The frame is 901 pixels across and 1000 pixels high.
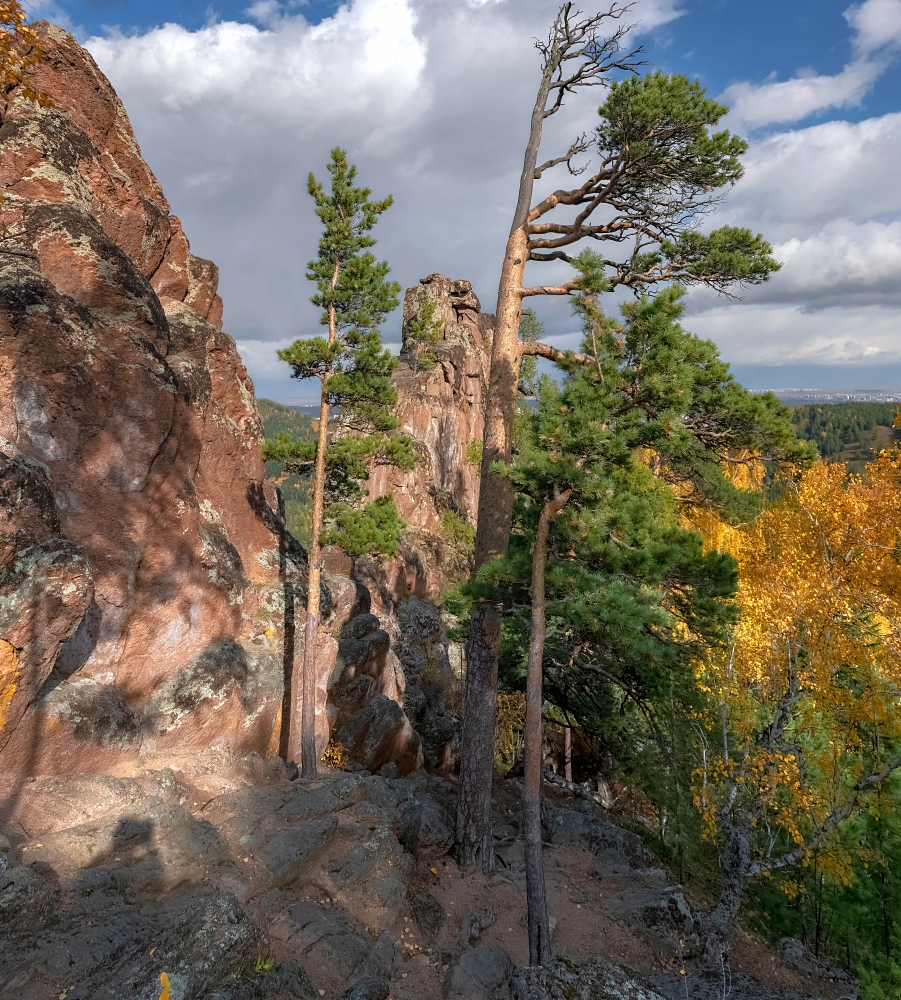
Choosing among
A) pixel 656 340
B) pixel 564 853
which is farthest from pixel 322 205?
pixel 564 853

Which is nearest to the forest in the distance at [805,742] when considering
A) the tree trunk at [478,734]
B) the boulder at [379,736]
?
the tree trunk at [478,734]

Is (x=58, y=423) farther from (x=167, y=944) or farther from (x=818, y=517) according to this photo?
(x=818, y=517)

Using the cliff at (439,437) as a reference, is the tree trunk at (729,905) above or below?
below

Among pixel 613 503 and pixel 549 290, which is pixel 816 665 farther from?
pixel 549 290

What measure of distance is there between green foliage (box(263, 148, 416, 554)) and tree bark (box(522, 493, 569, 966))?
649 centimetres

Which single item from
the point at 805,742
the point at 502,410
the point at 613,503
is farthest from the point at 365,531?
the point at 805,742

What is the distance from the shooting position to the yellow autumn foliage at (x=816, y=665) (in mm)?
13117

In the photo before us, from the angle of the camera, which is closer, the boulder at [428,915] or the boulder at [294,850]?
the boulder at [294,850]

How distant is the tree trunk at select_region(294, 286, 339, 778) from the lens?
42.5 ft

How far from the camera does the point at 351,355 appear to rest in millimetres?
15234

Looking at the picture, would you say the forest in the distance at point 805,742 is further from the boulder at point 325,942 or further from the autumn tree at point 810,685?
the boulder at point 325,942

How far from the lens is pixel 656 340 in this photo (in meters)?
8.37

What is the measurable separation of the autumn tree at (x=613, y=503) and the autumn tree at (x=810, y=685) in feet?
12.6

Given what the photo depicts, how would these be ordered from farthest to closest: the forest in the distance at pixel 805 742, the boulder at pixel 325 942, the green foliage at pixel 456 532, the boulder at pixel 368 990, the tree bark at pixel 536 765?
the green foliage at pixel 456 532 → the forest in the distance at pixel 805 742 → the tree bark at pixel 536 765 → the boulder at pixel 325 942 → the boulder at pixel 368 990
